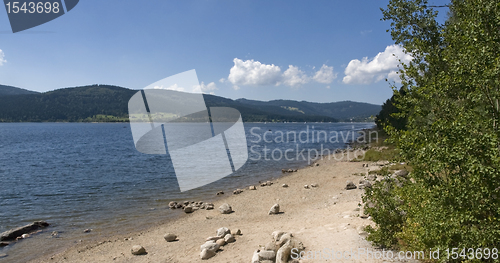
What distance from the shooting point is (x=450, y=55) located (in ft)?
24.2

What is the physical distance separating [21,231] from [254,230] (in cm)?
1230

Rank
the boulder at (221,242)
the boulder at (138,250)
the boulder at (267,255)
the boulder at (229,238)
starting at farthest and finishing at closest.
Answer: the boulder at (138,250), the boulder at (229,238), the boulder at (221,242), the boulder at (267,255)

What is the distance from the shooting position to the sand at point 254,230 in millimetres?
9711

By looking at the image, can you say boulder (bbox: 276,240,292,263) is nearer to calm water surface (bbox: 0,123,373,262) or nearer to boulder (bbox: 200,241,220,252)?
boulder (bbox: 200,241,220,252)

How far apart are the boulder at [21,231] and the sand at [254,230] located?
3.85 m

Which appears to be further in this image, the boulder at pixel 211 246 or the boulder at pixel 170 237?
the boulder at pixel 170 237

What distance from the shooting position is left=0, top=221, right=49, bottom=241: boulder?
562 inches

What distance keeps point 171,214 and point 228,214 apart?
3727 millimetres

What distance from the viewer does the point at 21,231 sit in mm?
14992

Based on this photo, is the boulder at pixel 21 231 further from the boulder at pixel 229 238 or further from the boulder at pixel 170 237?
the boulder at pixel 229 238

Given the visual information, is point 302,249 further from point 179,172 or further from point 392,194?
point 179,172

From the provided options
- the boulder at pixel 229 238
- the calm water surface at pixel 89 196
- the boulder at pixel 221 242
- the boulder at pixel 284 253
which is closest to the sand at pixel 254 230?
the boulder at pixel 221 242

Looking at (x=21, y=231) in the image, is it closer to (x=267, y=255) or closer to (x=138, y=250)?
(x=138, y=250)

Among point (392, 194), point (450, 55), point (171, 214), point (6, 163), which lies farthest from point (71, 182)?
point (450, 55)
